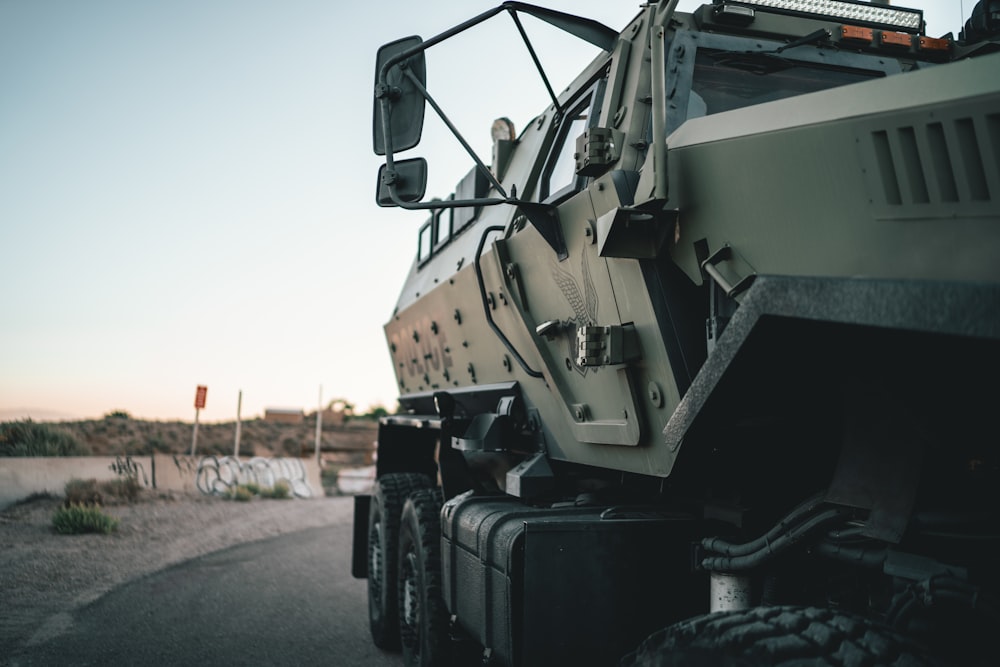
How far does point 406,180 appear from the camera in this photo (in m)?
3.13

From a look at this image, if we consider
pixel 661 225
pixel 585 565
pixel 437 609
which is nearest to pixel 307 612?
pixel 437 609

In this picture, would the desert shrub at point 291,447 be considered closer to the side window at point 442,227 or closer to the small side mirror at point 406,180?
the side window at point 442,227

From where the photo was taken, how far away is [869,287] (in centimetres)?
159

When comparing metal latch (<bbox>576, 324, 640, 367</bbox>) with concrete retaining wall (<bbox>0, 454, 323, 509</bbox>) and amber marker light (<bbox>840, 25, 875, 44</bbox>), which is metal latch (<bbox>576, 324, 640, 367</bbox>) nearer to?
amber marker light (<bbox>840, 25, 875, 44</bbox>)

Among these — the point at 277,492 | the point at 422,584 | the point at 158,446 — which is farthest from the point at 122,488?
the point at 158,446

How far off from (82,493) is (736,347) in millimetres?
12787

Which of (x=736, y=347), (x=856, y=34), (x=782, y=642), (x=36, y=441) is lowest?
(x=782, y=642)

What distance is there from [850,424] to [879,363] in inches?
11.0

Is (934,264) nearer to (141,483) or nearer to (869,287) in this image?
(869,287)

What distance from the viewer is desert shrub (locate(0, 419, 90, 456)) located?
1433 centimetres

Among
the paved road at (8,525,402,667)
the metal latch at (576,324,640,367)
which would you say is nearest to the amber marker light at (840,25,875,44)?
the metal latch at (576,324,640,367)

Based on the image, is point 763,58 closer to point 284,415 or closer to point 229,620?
point 229,620

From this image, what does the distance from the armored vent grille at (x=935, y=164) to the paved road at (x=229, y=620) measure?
469cm

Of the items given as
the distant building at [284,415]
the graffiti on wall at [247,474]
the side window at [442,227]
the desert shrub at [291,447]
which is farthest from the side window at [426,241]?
the distant building at [284,415]
